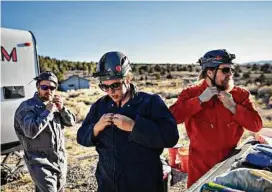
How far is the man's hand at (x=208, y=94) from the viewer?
260 cm

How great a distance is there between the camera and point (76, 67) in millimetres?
84250

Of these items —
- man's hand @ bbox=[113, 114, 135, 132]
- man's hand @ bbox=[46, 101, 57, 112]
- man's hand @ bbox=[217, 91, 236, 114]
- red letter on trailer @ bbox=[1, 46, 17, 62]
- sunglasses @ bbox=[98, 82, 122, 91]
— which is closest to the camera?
man's hand @ bbox=[113, 114, 135, 132]

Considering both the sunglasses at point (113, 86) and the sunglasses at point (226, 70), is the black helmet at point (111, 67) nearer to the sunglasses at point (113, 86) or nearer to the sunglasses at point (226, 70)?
the sunglasses at point (113, 86)

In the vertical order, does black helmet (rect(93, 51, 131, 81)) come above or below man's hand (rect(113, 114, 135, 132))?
above

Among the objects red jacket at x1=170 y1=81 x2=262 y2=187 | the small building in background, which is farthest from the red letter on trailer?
the small building in background

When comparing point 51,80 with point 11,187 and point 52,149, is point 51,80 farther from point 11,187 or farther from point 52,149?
point 11,187

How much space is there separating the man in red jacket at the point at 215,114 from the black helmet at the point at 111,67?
750 millimetres

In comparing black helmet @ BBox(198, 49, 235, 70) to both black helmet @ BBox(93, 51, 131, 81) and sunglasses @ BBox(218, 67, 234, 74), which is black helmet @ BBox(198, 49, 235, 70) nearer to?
sunglasses @ BBox(218, 67, 234, 74)

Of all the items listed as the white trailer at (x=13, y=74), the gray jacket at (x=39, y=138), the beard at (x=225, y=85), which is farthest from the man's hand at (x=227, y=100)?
the white trailer at (x=13, y=74)

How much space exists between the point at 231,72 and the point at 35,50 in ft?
14.9

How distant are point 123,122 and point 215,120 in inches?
39.3

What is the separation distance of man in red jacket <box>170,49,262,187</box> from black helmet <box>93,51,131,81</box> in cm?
75

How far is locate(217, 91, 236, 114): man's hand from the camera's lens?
257cm

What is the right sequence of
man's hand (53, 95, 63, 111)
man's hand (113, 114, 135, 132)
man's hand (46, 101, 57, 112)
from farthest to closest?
man's hand (53, 95, 63, 111)
man's hand (46, 101, 57, 112)
man's hand (113, 114, 135, 132)
